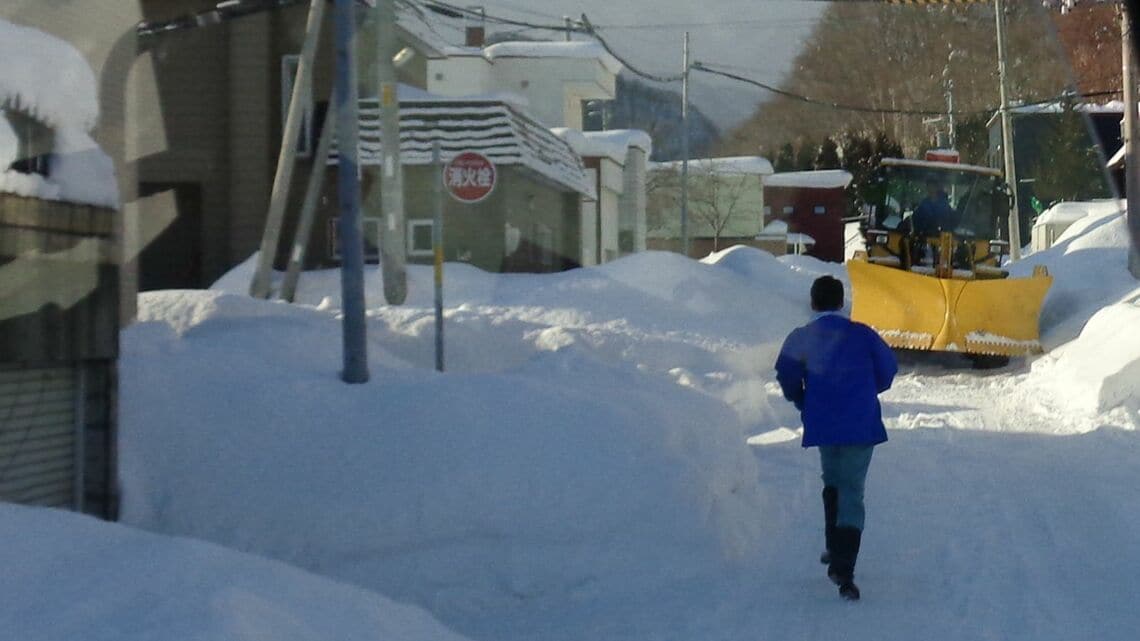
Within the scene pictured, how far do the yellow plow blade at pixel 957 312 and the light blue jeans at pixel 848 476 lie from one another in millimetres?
12542

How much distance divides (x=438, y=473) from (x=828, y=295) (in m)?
2.48

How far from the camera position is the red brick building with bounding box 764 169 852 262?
229ft

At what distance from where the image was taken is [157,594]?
15.1ft

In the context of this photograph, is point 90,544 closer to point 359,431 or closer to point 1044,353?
point 359,431

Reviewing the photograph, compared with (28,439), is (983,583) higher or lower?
lower

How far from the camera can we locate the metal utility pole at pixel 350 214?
1048 centimetres

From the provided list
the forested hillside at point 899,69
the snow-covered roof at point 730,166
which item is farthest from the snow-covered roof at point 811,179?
the forested hillside at point 899,69

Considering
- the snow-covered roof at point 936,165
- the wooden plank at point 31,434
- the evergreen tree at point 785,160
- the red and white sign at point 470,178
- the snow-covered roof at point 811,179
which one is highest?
the evergreen tree at point 785,160

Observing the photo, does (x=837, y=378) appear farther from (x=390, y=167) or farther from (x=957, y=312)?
(x=957, y=312)

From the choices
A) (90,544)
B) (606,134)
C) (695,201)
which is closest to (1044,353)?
(90,544)

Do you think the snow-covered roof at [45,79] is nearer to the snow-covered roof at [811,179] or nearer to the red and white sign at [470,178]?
the red and white sign at [470,178]

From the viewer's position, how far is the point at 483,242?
103 feet

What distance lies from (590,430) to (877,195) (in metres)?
14.2

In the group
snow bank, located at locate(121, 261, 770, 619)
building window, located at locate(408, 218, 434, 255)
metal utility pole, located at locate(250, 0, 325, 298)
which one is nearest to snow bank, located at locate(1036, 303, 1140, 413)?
snow bank, located at locate(121, 261, 770, 619)
